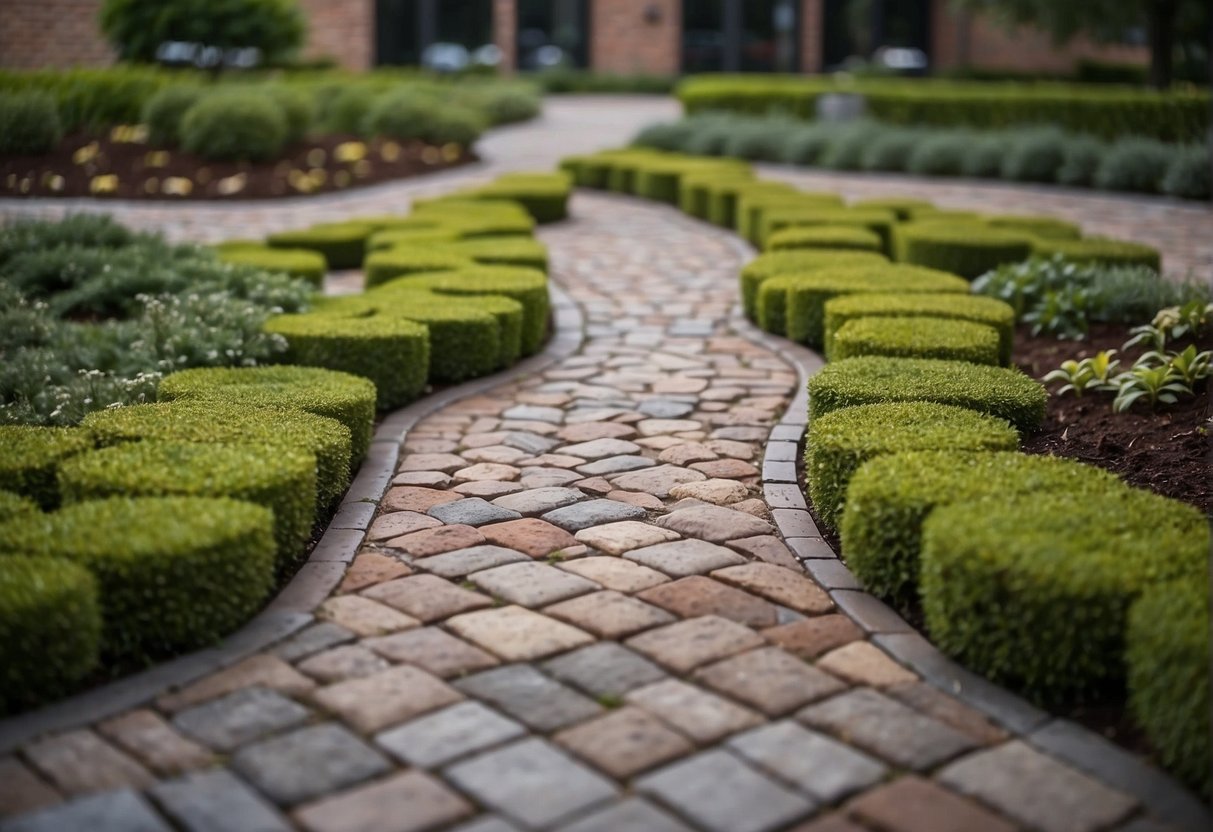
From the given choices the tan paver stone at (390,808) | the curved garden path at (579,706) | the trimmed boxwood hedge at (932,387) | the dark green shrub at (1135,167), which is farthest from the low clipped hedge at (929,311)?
the dark green shrub at (1135,167)

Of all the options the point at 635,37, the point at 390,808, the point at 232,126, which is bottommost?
the point at 390,808

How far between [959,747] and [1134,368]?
326cm

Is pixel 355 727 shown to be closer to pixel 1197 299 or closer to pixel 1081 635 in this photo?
pixel 1081 635

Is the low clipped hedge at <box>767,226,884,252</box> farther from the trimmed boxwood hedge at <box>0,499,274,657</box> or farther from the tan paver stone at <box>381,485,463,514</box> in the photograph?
the trimmed boxwood hedge at <box>0,499,274,657</box>

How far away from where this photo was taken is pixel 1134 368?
608 centimetres

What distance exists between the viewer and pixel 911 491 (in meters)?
4.14

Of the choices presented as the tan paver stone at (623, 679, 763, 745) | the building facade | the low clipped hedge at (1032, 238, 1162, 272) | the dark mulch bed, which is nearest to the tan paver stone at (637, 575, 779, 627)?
the tan paver stone at (623, 679, 763, 745)

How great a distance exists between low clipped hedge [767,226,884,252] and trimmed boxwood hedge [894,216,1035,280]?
11.9 inches

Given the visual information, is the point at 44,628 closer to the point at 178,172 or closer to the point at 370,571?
the point at 370,571

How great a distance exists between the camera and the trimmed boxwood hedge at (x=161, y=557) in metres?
3.72

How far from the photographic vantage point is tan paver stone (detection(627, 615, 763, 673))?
3881 mm

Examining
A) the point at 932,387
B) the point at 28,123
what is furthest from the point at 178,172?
the point at 932,387

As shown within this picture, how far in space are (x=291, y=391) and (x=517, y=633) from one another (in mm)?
2005

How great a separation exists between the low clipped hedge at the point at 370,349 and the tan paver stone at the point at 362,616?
94.6 inches
